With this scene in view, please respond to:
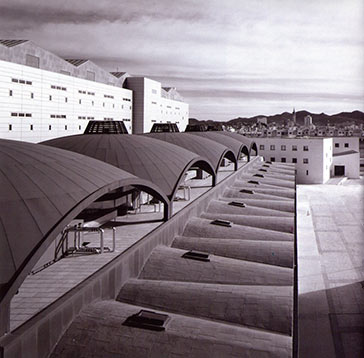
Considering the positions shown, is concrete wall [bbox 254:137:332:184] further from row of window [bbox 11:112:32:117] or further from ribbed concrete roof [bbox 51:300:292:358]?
ribbed concrete roof [bbox 51:300:292:358]

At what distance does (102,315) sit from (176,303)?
3.06m

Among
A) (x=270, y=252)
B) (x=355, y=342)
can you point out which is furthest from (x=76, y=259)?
(x=355, y=342)

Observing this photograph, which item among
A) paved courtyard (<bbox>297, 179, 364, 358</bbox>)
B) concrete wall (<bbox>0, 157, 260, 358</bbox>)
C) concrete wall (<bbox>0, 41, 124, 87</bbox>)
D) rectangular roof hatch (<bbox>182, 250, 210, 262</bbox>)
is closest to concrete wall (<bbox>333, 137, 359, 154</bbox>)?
paved courtyard (<bbox>297, 179, 364, 358</bbox>)

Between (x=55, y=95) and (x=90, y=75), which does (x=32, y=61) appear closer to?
(x=55, y=95)

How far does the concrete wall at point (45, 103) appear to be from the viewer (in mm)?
46875

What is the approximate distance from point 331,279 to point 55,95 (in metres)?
43.8

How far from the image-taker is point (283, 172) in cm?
6047

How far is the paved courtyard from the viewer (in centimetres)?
2308

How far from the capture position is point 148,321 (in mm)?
12594

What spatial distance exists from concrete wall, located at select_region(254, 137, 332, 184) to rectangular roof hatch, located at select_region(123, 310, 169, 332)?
7209cm

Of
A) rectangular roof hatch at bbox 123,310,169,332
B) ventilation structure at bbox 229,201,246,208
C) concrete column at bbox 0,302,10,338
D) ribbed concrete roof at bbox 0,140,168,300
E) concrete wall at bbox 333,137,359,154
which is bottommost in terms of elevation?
rectangular roof hatch at bbox 123,310,169,332

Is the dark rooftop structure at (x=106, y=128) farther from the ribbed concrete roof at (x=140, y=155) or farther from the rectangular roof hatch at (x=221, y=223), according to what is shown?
the rectangular roof hatch at (x=221, y=223)

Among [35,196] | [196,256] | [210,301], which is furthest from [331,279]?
[35,196]

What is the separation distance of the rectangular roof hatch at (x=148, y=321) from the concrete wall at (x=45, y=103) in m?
39.4
